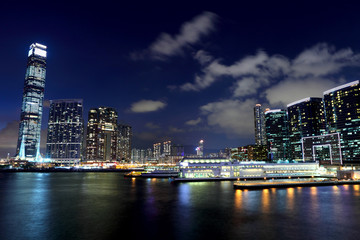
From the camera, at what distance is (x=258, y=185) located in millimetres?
84938

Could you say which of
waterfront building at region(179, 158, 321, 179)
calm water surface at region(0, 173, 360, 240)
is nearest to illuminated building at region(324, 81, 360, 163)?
waterfront building at region(179, 158, 321, 179)

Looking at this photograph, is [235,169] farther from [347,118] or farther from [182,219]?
[347,118]

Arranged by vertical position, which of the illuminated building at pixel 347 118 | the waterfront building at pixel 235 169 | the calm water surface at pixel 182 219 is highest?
the illuminated building at pixel 347 118

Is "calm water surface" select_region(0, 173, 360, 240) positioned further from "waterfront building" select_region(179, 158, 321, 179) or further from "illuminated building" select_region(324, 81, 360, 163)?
"illuminated building" select_region(324, 81, 360, 163)

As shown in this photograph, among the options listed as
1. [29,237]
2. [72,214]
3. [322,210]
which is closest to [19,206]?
[72,214]

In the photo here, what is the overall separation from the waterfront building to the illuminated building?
5426cm

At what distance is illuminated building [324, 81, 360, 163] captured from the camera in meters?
166

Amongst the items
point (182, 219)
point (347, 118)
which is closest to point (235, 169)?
point (182, 219)

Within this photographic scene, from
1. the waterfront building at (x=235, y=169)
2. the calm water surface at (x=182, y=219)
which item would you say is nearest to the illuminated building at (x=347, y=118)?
the waterfront building at (x=235, y=169)

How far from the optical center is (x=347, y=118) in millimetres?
172625

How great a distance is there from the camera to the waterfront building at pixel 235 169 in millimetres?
113988

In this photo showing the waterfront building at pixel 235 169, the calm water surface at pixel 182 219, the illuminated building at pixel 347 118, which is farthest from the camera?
the illuminated building at pixel 347 118

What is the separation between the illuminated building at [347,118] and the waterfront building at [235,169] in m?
54.3

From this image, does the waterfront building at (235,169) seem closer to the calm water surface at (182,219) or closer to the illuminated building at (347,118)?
the illuminated building at (347,118)
